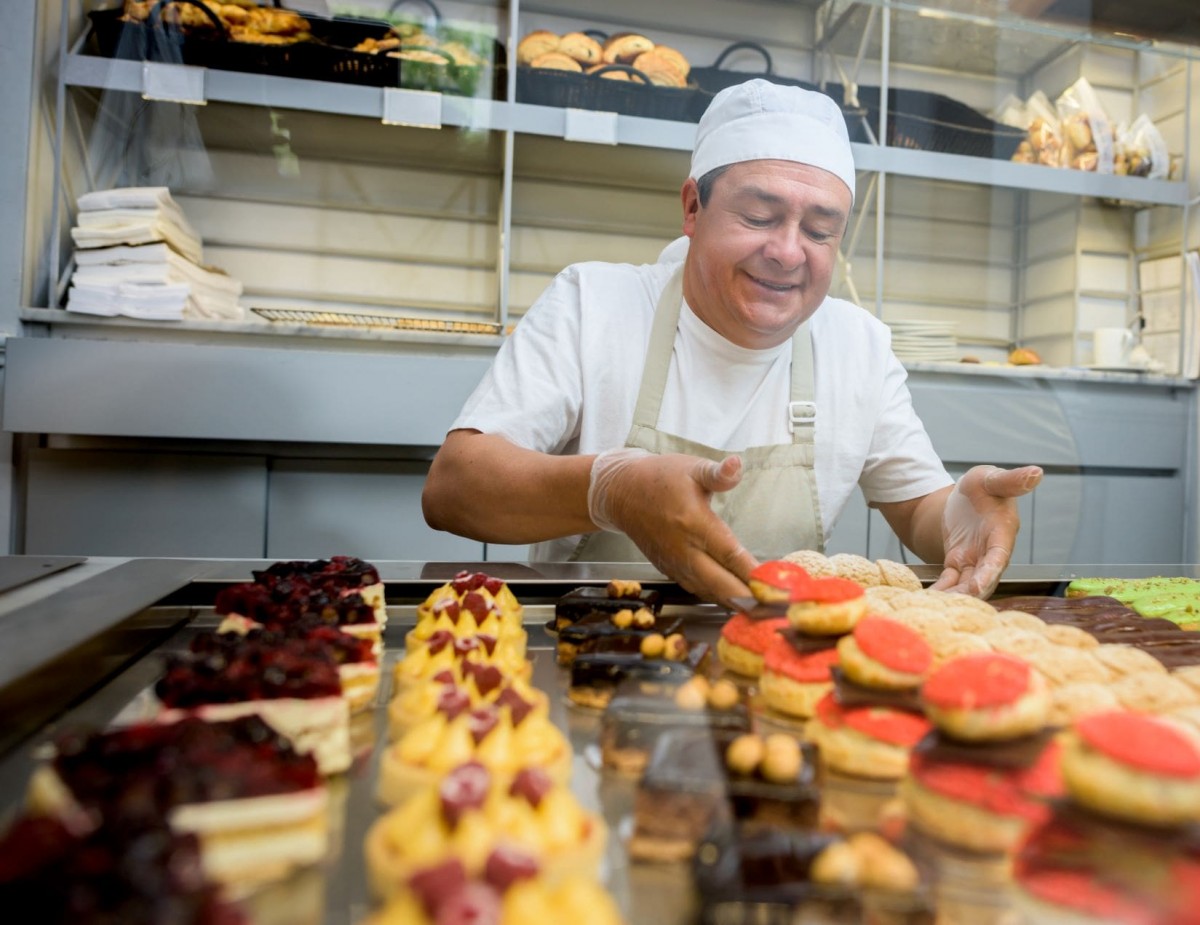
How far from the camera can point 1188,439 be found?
3.71 m

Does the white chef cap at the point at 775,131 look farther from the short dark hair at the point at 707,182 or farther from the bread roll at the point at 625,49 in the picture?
the bread roll at the point at 625,49

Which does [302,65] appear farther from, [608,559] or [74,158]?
[608,559]

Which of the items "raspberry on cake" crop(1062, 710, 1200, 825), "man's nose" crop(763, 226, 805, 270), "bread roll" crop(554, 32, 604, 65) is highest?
"bread roll" crop(554, 32, 604, 65)

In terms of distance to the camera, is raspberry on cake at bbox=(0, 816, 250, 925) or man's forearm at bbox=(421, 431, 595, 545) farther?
man's forearm at bbox=(421, 431, 595, 545)

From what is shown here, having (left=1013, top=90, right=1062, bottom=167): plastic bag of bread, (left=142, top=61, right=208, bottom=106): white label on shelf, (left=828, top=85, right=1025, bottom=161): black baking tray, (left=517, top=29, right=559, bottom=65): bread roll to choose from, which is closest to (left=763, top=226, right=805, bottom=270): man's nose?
(left=517, top=29, right=559, bottom=65): bread roll

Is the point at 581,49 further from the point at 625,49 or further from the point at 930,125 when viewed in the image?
the point at 930,125

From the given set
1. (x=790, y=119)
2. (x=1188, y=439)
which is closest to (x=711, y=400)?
(x=790, y=119)

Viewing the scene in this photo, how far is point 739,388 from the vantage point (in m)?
2.10

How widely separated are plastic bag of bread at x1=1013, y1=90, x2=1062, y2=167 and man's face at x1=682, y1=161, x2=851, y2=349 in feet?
7.73

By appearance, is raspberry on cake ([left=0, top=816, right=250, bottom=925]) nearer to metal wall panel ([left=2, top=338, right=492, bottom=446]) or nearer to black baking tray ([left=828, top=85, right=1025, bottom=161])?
metal wall panel ([left=2, top=338, right=492, bottom=446])

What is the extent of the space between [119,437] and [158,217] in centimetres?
76

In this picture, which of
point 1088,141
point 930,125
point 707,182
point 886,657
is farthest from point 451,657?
point 1088,141

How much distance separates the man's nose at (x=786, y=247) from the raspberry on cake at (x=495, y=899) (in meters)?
1.57

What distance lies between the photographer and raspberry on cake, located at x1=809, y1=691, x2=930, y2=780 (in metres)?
0.72
